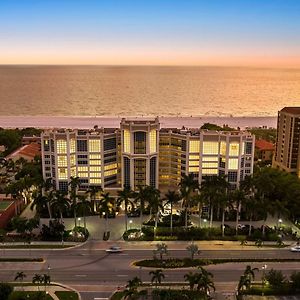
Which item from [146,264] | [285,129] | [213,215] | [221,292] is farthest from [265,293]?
[285,129]

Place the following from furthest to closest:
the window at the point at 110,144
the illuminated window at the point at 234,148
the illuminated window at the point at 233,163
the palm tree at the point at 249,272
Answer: the window at the point at 110,144 → the illuminated window at the point at 233,163 → the illuminated window at the point at 234,148 → the palm tree at the point at 249,272

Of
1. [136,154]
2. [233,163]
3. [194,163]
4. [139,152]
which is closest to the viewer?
[233,163]

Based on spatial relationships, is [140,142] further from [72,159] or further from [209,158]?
[209,158]

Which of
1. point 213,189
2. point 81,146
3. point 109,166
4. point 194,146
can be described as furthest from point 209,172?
point 81,146

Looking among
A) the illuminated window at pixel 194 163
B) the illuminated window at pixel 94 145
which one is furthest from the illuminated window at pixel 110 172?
the illuminated window at pixel 194 163

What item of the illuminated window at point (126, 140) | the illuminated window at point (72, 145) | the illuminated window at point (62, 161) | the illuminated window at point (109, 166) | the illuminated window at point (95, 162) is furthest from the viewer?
the illuminated window at point (109, 166)

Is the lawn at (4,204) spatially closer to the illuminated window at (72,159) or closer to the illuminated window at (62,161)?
the illuminated window at (62,161)
